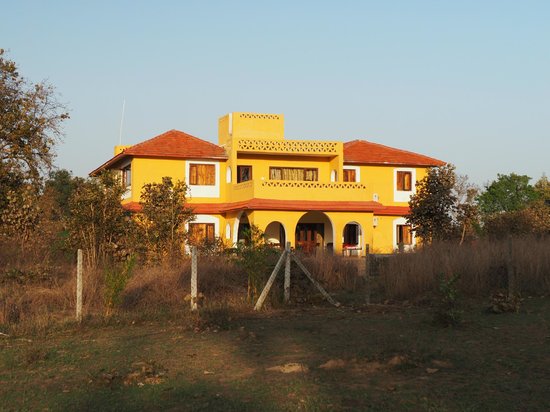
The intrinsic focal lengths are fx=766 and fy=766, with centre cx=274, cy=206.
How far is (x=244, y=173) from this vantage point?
3909 cm

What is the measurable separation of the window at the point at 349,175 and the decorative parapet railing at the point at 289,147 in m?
2.33

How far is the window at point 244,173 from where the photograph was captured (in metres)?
39.0

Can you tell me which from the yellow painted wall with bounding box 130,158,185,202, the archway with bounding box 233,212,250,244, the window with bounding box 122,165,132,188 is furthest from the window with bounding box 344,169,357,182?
the window with bounding box 122,165,132,188

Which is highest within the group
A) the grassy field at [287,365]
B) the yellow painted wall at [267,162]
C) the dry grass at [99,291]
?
the yellow painted wall at [267,162]

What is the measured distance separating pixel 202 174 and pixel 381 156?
32.6ft

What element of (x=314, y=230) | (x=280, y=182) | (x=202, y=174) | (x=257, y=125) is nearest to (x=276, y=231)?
(x=314, y=230)

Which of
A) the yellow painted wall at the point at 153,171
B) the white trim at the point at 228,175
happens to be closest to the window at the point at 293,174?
the white trim at the point at 228,175

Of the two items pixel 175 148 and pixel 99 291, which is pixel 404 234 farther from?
pixel 99 291

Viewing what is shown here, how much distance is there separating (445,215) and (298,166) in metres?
10.3

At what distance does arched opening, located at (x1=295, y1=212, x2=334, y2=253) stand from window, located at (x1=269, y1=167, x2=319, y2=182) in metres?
1.99

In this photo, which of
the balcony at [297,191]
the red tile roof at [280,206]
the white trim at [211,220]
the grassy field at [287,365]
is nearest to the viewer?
the grassy field at [287,365]

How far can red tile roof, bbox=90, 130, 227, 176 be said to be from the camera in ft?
123

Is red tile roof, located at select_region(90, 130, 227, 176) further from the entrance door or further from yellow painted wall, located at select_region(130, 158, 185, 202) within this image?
the entrance door

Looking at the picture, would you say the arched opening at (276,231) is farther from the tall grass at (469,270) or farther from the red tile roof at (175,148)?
the tall grass at (469,270)
